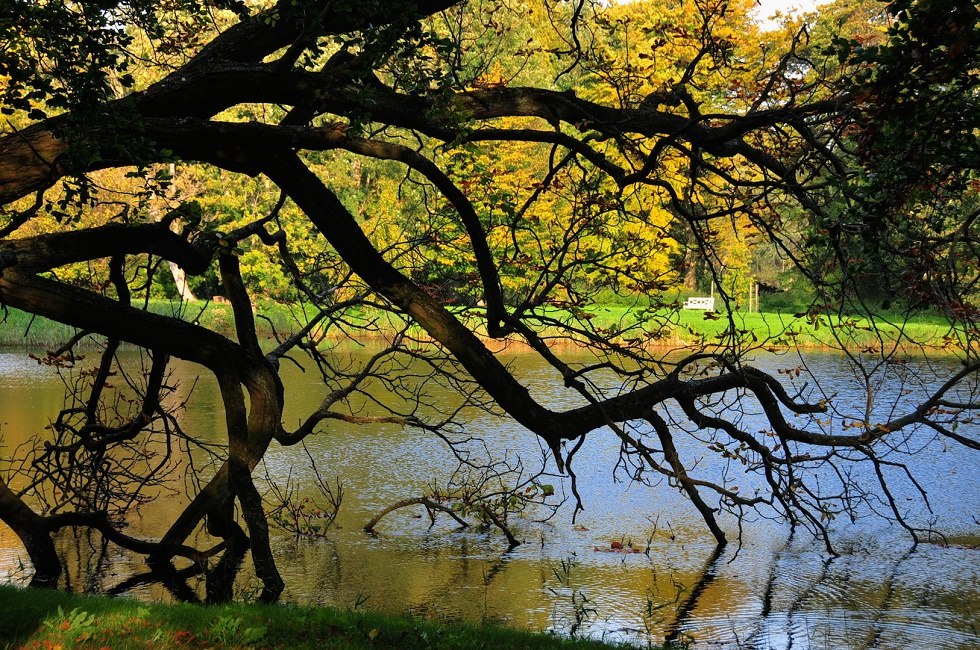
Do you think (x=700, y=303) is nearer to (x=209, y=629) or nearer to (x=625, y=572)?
(x=625, y=572)

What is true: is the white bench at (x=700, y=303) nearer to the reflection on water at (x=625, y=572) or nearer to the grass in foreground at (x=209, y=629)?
the reflection on water at (x=625, y=572)

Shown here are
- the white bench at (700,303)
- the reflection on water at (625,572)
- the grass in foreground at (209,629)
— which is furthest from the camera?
the white bench at (700,303)

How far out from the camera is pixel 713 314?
7.93 m

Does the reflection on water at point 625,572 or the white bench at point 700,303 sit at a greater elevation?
the white bench at point 700,303

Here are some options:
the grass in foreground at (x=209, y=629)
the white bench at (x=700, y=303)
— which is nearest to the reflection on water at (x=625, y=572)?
the grass in foreground at (x=209, y=629)

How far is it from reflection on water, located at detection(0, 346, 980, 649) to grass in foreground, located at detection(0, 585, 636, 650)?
5.12ft

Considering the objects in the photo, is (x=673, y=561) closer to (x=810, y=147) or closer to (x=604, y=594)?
(x=604, y=594)

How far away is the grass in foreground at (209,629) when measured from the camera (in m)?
5.28

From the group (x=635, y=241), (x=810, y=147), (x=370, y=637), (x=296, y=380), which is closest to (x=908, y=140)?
(x=810, y=147)

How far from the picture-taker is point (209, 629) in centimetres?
560

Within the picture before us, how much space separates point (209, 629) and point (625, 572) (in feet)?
16.7

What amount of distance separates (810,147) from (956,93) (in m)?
1.68

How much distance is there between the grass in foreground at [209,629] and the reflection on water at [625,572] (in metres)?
1.56

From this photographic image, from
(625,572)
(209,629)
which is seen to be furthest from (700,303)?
(209,629)
